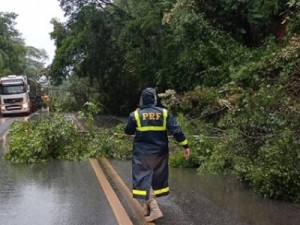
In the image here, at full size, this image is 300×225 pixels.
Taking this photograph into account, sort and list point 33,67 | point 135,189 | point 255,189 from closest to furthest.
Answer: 1. point 135,189
2. point 255,189
3. point 33,67

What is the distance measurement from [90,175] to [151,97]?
4.42m

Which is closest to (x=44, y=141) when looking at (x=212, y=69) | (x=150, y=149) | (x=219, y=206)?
(x=219, y=206)

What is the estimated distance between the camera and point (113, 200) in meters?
8.24

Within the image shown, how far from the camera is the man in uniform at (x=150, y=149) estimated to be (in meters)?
6.87

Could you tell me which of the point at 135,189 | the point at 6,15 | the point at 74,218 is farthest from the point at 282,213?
the point at 6,15

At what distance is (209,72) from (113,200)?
1123cm

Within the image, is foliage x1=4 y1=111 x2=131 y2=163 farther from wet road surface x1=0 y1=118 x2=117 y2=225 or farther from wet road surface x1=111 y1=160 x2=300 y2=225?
wet road surface x1=111 y1=160 x2=300 y2=225

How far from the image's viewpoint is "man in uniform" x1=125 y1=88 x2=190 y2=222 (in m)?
6.87

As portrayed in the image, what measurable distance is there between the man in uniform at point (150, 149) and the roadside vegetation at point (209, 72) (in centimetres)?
229

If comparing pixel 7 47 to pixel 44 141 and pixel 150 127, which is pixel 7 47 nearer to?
pixel 44 141

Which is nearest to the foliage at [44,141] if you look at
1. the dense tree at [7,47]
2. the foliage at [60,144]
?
the foliage at [60,144]

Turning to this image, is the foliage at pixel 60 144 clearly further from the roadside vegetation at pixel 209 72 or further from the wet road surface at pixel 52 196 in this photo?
the wet road surface at pixel 52 196

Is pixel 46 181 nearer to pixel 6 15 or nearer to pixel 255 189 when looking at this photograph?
pixel 255 189

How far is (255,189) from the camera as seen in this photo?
8.90m
